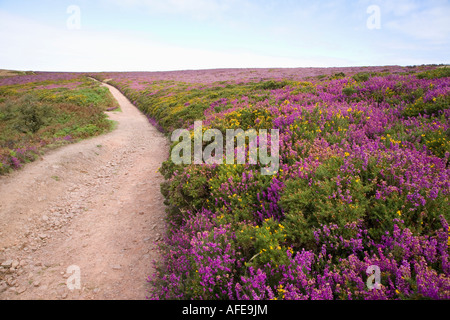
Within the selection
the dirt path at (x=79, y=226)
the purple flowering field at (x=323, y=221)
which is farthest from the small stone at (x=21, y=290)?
the purple flowering field at (x=323, y=221)

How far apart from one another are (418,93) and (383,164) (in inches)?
227

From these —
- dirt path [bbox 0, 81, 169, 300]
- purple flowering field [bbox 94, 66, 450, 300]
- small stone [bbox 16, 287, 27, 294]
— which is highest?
purple flowering field [bbox 94, 66, 450, 300]

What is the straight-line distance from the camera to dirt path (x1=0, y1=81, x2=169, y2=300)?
192 inches

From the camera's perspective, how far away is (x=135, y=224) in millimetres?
6824

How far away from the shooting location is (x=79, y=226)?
22.6ft

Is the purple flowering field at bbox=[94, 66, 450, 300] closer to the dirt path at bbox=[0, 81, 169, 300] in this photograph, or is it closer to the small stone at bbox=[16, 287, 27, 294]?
the dirt path at bbox=[0, 81, 169, 300]

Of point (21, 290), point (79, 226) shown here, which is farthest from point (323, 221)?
point (79, 226)

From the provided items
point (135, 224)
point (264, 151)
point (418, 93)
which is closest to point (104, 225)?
point (135, 224)

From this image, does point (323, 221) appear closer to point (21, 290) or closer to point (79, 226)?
point (21, 290)

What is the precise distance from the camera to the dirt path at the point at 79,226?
489 cm

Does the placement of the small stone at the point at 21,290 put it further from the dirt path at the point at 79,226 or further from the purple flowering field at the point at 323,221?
the purple flowering field at the point at 323,221

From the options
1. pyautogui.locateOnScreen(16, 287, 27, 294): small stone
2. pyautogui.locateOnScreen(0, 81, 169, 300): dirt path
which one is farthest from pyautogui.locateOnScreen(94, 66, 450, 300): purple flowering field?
pyautogui.locateOnScreen(16, 287, 27, 294): small stone

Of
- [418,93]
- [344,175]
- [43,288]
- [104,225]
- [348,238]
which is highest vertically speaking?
[418,93]
